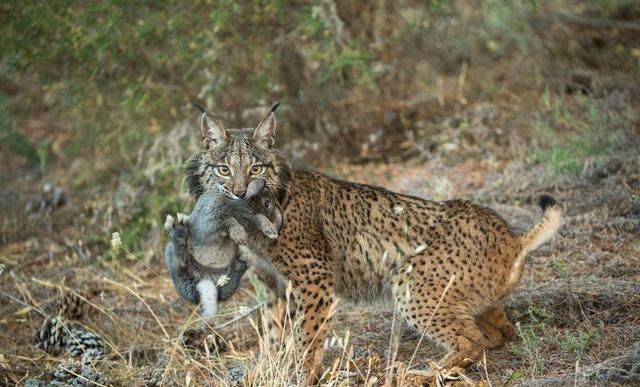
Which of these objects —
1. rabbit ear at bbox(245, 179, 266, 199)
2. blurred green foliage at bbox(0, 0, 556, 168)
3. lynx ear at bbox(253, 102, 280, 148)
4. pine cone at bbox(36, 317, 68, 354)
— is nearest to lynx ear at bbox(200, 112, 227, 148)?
lynx ear at bbox(253, 102, 280, 148)

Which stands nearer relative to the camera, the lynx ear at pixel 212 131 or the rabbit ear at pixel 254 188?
the rabbit ear at pixel 254 188

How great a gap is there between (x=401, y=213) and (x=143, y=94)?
474 centimetres

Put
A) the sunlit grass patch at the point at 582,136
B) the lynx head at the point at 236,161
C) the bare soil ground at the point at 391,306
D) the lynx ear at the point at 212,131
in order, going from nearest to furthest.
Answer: the bare soil ground at the point at 391,306, the lynx head at the point at 236,161, the lynx ear at the point at 212,131, the sunlit grass patch at the point at 582,136

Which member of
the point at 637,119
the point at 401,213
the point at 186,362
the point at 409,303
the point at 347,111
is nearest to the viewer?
the point at 186,362

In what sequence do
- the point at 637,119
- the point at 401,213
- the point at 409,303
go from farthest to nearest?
1. the point at 637,119
2. the point at 401,213
3. the point at 409,303

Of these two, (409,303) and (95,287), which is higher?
(409,303)

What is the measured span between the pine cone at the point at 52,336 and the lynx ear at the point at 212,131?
190cm

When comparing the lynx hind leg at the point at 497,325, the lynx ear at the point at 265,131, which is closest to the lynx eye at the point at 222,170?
the lynx ear at the point at 265,131

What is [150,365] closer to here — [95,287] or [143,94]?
[95,287]

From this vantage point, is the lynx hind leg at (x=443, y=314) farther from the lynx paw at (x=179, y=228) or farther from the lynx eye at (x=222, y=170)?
the lynx paw at (x=179, y=228)

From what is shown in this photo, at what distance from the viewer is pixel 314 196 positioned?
22.3ft

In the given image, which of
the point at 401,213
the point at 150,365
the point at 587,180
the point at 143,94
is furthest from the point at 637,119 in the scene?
the point at 150,365

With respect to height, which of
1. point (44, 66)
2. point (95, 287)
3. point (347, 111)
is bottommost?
point (95, 287)

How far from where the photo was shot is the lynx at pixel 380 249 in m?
6.29
